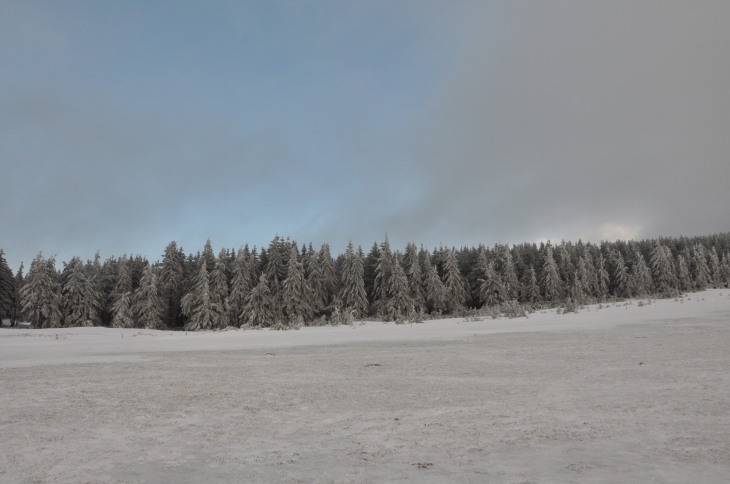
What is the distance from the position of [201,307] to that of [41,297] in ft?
69.6

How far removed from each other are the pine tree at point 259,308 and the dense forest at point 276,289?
0.44 ft

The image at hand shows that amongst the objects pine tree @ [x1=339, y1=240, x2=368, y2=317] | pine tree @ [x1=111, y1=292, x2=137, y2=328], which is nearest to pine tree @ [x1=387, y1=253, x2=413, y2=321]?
pine tree @ [x1=339, y1=240, x2=368, y2=317]

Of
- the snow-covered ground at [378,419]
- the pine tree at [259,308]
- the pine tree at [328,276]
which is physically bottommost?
the snow-covered ground at [378,419]

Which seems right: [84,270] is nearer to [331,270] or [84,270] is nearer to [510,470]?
[331,270]

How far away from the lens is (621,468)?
5547 millimetres

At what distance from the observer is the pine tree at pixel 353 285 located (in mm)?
59750

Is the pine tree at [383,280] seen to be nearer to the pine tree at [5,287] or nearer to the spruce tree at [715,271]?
the pine tree at [5,287]

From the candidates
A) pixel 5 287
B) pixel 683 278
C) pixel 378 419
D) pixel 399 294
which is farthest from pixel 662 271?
pixel 5 287

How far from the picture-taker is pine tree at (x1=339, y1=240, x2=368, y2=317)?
59750 millimetres

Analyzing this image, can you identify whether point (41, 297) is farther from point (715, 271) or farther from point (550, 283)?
point (715, 271)

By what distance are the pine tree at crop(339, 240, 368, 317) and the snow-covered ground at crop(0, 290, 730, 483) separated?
138 ft

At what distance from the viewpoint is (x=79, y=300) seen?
184ft

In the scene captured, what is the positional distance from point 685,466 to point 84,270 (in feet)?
221

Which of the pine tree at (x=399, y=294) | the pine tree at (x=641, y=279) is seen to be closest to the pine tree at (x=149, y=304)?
the pine tree at (x=399, y=294)
